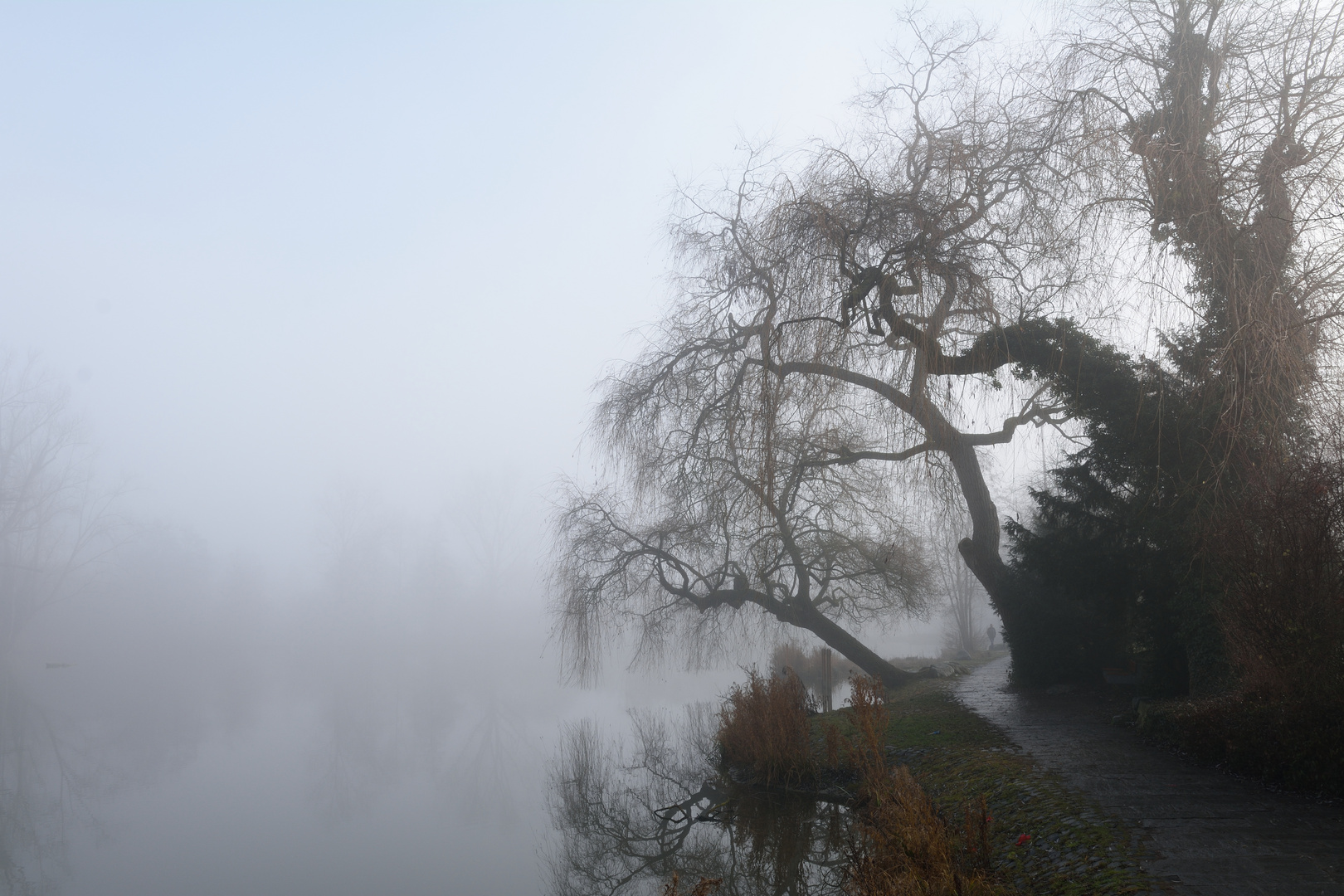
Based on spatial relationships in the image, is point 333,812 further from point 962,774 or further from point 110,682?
point 110,682

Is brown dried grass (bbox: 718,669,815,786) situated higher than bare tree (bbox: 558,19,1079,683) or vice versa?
bare tree (bbox: 558,19,1079,683)

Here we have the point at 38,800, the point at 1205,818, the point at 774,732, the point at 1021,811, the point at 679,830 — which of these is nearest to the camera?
the point at 1205,818

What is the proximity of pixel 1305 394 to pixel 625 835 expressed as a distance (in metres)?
7.57

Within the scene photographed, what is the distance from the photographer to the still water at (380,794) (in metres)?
8.03

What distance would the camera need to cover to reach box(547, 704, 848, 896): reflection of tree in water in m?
7.09

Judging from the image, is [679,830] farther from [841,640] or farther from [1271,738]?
[841,640]

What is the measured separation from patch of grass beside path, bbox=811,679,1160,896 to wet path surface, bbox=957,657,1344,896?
165 millimetres

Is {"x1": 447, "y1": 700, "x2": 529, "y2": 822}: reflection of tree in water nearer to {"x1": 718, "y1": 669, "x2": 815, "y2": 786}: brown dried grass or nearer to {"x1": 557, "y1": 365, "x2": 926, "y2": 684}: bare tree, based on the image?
{"x1": 557, "y1": 365, "x2": 926, "y2": 684}: bare tree

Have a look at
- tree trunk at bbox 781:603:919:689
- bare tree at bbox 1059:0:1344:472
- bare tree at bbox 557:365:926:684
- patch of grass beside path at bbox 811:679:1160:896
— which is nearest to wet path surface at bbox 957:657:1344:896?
patch of grass beside path at bbox 811:679:1160:896

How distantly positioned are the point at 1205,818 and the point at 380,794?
1097 centimetres

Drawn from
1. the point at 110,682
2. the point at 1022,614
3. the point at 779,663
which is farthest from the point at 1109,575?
the point at 110,682

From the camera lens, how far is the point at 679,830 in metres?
8.67

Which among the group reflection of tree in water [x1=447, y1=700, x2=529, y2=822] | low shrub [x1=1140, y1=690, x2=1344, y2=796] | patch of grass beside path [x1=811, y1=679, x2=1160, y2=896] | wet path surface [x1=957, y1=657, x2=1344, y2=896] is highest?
low shrub [x1=1140, y1=690, x2=1344, y2=796]

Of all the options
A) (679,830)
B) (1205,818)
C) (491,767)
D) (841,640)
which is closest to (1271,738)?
(1205,818)
